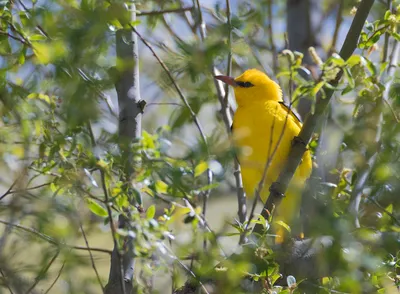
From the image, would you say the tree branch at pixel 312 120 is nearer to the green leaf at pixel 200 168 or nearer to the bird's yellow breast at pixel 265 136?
the green leaf at pixel 200 168

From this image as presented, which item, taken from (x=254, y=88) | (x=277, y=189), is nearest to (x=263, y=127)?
(x=254, y=88)

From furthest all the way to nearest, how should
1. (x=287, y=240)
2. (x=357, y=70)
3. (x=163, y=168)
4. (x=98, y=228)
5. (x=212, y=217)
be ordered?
(x=212, y=217) → (x=357, y=70) → (x=287, y=240) → (x=98, y=228) → (x=163, y=168)

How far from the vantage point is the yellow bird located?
4.11 meters

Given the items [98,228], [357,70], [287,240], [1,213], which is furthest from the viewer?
[357,70]

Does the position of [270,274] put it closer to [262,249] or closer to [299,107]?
[262,249]

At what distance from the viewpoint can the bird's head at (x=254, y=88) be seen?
4719mm

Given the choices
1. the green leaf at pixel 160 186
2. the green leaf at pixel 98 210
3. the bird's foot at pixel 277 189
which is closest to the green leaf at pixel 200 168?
the green leaf at pixel 160 186

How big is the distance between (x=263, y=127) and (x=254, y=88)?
0.55 meters

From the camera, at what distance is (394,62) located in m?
4.17

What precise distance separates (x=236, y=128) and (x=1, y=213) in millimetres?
2156

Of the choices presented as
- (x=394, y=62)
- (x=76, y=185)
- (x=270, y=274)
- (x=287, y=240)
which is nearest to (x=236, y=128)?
(x=394, y=62)

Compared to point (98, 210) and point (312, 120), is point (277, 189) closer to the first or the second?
point (312, 120)

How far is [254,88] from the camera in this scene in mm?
4754

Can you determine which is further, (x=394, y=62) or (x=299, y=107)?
(x=299, y=107)
